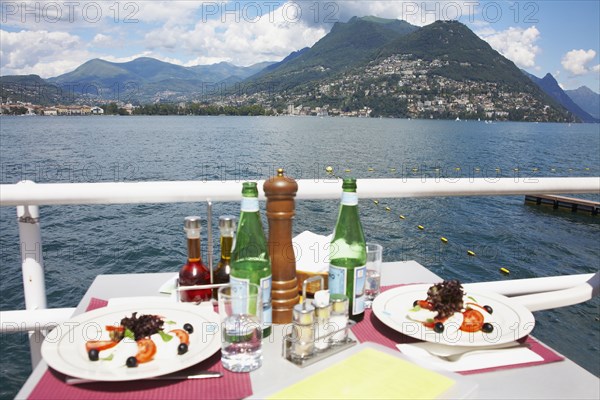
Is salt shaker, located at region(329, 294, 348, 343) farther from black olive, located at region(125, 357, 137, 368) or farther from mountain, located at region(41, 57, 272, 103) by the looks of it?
mountain, located at region(41, 57, 272, 103)

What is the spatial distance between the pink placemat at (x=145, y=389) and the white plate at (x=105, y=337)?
2 cm

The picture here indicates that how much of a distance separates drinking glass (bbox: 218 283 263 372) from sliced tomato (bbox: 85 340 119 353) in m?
0.21

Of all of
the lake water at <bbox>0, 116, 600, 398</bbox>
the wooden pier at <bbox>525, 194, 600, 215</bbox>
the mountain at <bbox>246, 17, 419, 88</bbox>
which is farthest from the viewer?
the mountain at <bbox>246, 17, 419, 88</bbox>

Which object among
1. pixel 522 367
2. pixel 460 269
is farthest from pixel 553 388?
pixel 460 269

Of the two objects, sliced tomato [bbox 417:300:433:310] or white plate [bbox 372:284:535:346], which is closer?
white plate [bbox 372:284:535:346]

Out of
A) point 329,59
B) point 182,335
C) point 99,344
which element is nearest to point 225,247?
point 182,335

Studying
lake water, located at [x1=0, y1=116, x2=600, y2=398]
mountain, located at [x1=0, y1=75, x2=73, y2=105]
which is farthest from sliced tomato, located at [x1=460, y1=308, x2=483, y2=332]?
mountain, located at [x1=0, y1=75, x2=73, y2=105]

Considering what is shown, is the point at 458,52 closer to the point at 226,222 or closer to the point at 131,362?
the point at 226,222

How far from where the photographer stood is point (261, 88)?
9656cm

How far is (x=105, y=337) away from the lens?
0.98 metres

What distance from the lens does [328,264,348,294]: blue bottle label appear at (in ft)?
3.63

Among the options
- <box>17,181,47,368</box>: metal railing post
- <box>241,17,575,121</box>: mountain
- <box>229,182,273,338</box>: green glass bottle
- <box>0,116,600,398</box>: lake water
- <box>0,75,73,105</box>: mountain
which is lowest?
<box>0,116,600,398</box>: lake water

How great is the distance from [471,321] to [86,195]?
128 cm

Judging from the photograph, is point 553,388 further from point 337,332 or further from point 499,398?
point 337,332
